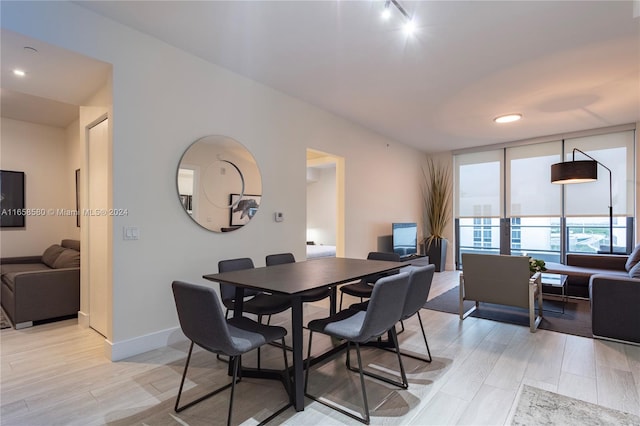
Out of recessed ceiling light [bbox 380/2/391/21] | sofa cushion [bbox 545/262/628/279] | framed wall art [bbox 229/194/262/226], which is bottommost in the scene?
sofa cushion [bbox 545/262/628/279]

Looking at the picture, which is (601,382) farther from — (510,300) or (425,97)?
(425,97)

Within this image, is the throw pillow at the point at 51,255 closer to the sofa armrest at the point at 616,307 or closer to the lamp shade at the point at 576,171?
the sofa armrest at the point at 616,307

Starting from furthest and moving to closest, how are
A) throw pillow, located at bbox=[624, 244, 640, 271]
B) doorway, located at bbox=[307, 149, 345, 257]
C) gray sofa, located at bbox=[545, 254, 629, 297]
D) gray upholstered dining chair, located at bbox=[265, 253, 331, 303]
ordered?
doorway, located at bbox=[307, 149, 345, 257]
gray sofa, located at bbox=[545, 254, 629, 297]
throw pillow, located at bbox=[624, 244, 640, 271]
gray upholstered dining chair, located at bbox=[265, 253, 331, 303]

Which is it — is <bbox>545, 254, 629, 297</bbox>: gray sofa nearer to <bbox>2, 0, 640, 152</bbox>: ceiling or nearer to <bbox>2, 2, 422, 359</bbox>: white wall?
<bbox>2, 0, 640, 152</bbox>: ceiling

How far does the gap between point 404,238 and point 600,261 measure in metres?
3.02

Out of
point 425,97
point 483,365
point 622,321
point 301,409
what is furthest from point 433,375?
point 425,97

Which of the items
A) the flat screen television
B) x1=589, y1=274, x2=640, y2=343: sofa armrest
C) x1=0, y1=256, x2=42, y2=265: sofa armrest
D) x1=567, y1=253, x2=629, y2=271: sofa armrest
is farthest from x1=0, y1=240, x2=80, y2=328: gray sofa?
x1=567, y1=253, x2=629, y2=271: sofa armrest

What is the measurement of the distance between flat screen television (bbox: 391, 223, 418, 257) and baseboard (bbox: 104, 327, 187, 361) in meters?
4.22

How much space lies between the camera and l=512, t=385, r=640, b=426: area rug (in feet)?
5.99

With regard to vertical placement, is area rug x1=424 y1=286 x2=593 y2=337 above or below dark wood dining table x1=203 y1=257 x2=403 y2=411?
below

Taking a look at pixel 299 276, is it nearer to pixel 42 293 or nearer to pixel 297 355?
pixel 297 355

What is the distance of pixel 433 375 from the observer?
2369 millimetres

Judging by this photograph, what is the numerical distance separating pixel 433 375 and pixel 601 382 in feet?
3.85

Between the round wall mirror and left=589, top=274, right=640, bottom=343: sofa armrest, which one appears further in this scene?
the round wall mirror
